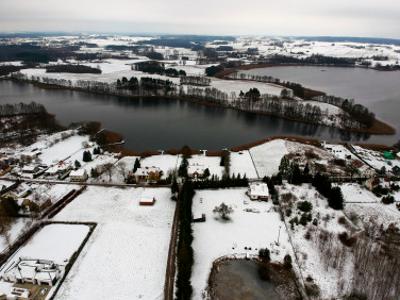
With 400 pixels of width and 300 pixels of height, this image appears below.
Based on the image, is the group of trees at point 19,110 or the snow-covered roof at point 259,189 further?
the group of trees at point 19,110

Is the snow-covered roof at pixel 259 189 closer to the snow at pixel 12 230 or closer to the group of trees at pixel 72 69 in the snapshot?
the snow at pixel 12 230

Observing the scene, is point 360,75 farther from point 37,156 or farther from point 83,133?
point 37,156

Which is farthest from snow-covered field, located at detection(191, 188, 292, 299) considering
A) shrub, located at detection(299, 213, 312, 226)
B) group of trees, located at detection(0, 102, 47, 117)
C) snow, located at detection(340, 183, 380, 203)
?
group of trees, located at detection(0, 102, 47, 117)

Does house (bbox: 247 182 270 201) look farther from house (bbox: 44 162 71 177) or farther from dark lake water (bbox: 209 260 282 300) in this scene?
house (bbox: 44 162 71 177)

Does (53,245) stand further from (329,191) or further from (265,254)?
(329,191)

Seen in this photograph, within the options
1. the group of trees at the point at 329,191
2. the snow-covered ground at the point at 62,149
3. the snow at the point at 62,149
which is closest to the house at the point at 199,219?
the group of trees at the point at 329,191
